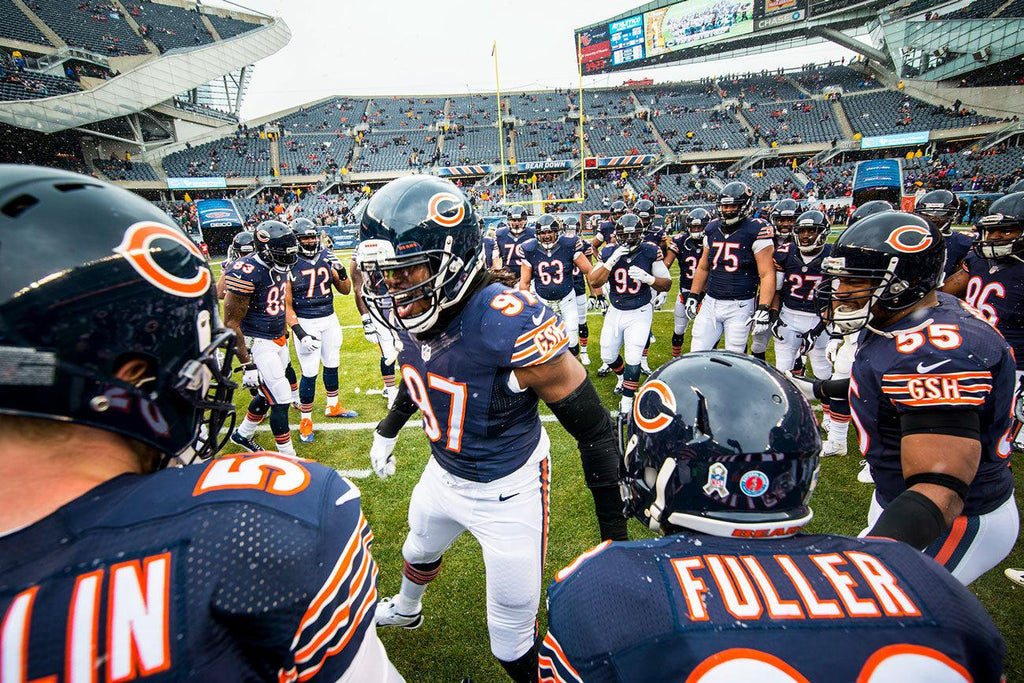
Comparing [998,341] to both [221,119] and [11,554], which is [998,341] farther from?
[221,119]

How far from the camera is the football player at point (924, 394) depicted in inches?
80.0

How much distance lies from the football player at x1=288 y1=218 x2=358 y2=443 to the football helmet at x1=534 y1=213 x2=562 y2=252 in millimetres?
3890

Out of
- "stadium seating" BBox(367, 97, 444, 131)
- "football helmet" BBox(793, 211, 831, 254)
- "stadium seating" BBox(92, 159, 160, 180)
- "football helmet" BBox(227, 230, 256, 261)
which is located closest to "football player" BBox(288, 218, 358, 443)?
"football helmet" BBox(227, 230, 256, 261)

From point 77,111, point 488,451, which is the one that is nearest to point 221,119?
point 77,111

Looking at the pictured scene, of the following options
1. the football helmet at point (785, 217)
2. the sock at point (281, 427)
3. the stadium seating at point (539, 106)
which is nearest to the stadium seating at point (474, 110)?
the stadium seating at point (539, 106)

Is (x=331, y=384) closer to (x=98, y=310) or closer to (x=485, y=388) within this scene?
(x=485, y=388)

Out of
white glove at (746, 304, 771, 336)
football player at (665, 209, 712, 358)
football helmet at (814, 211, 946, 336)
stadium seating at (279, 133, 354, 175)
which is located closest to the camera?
football helmet at (814, 211, 946, 336)

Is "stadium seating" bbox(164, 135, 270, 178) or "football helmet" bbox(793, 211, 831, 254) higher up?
"stadium seating" bbox(164, 135, 270, 178)

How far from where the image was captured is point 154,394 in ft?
3.57

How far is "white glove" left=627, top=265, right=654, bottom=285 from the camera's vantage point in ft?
22.8

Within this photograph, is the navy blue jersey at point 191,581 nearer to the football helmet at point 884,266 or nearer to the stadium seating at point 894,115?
the football helmet at point 884,266

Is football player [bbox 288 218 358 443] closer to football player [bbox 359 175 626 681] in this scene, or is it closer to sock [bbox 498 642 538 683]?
football player [bbox 359 175 626 681]

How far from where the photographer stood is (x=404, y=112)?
176 ft

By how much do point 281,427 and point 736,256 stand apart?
20.7ft
